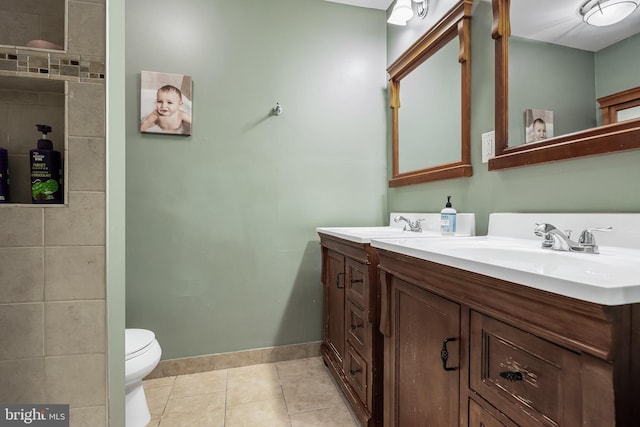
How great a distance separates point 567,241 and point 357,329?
94cm

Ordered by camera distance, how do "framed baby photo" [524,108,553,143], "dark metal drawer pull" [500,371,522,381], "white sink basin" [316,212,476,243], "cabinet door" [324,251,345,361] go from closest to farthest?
"dark metal drawer pull" [500,371,522,381] < "framed baby photo" [524,108,553,143] < "white sink basin" [316,212,476,243] < "cabinet door" [324,251,345,361]

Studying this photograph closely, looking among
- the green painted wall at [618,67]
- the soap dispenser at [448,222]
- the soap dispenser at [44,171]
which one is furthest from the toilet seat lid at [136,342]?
the green painted wall at [618,67]

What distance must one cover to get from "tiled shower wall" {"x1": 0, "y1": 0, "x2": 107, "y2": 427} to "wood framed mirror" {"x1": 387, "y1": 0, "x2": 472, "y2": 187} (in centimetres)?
153

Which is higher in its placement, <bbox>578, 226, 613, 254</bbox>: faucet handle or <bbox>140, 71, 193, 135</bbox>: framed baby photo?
<bbox>140, 71, 193, 135</bbox>: framed baby photo

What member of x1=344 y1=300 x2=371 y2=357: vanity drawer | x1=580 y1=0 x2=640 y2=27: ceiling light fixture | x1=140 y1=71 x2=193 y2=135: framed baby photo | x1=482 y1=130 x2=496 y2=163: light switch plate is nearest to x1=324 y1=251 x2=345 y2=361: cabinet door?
x1=344 y1=300 x2=371 y2=357: vanity drawer

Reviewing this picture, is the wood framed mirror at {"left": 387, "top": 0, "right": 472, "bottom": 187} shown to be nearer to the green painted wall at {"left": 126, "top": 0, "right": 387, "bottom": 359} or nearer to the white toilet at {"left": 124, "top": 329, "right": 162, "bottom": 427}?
the green painted wall at {"left": 126, "top": 0, "right": 387, "bottom": 359}

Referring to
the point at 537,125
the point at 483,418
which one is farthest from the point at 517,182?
the point at 483,418

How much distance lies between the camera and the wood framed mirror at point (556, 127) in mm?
949

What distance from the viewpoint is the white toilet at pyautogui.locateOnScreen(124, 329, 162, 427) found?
1.38 meters

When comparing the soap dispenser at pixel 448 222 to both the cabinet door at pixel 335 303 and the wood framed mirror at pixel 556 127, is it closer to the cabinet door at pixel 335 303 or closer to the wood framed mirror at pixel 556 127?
the wood framed mirror at pixel 556 127

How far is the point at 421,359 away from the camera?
38.7 inches

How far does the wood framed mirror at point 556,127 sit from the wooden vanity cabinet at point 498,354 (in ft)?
2.15

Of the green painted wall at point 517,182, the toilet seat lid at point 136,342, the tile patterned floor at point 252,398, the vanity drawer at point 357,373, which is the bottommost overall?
the tile patterned floor at point 252,398

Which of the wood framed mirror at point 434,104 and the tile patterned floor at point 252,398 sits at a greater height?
the wood framed mirror at point 434,104
